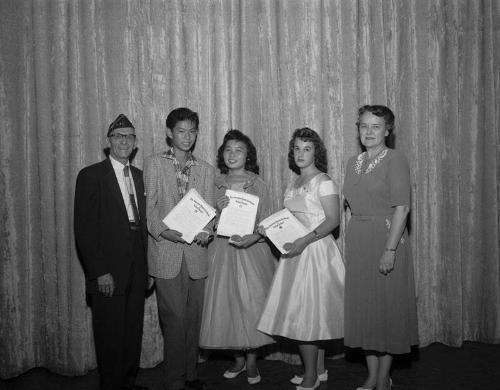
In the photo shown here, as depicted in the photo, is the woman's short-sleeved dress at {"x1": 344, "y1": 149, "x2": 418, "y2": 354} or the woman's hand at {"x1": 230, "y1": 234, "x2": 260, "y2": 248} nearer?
the woman's short-sleeved dress at {"x1": 344, "y1": 149, "x2": 418, "y2": 354}

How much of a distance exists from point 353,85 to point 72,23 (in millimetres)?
2331

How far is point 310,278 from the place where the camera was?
117 inches

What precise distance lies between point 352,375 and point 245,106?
2290mm

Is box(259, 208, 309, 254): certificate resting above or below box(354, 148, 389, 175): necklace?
below

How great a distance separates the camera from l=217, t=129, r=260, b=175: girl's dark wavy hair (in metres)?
3.25

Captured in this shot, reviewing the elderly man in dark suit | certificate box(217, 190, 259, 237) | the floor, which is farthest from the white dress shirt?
the floor

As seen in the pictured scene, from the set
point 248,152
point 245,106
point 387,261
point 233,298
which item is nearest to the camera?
point 387,261

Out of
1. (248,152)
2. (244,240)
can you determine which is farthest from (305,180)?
(244,240)

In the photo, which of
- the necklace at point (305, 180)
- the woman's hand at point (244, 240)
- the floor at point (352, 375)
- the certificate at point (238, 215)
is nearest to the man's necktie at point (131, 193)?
the certificate at point (238, 215)

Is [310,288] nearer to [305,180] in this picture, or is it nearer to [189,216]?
[305,180]

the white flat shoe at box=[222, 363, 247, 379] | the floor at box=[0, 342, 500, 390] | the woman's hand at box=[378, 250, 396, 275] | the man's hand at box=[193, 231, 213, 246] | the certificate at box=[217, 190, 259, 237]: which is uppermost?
the certificate at box=[217, 190, 259, 237]

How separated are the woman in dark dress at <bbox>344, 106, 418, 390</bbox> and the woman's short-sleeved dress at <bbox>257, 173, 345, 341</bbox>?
0.12 metres

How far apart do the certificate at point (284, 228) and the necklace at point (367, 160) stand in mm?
528

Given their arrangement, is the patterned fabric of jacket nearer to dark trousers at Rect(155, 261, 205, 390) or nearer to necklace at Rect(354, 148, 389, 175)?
dark trousers at Rect(155, 261, 205, 390)
